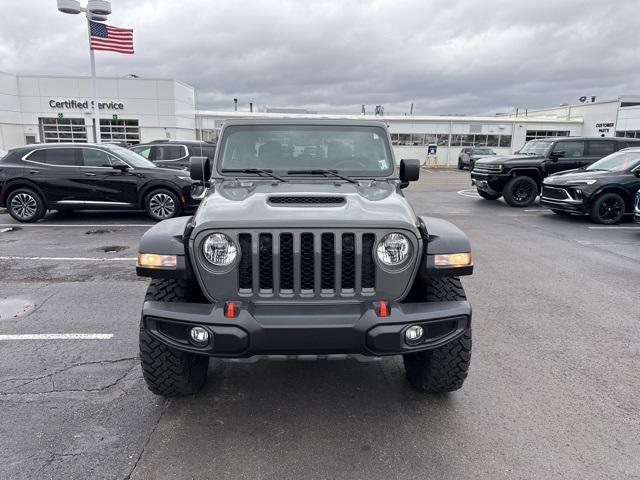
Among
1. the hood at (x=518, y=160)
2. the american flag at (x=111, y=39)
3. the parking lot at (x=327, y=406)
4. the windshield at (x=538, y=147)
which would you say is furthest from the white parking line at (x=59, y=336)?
the american flag at (x=111, y=39)

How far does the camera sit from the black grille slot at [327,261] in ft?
8.94

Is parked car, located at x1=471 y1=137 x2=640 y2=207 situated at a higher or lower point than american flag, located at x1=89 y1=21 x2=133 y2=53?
lower

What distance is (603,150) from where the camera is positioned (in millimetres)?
13812

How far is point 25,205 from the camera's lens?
10.0 meters

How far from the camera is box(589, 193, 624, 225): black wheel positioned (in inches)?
420

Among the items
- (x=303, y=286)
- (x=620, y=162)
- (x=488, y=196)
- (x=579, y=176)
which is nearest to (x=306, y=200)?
(x=303, y=286)

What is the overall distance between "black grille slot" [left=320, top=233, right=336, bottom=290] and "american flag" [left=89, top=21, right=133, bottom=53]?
20055mm

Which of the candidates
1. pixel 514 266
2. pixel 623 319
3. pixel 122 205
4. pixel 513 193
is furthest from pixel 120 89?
pixel 623 319

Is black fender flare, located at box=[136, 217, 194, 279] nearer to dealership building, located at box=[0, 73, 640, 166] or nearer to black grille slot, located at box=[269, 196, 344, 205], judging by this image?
black grille slot, located at box=[269, 196, 344, 205]

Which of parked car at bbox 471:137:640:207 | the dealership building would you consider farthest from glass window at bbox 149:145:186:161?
the dealership building

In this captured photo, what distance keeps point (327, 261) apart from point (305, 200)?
535 millimetres

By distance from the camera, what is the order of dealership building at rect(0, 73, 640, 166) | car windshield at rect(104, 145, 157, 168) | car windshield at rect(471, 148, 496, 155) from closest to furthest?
car windshield at rect(104, 145, 157, 168) < dealership building at rect(0, 73, 640, 166) < car windshield at rect(471, 148, 496, 155)

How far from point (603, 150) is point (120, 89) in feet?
95.7

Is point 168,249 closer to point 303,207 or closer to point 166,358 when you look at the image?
point 166,358
